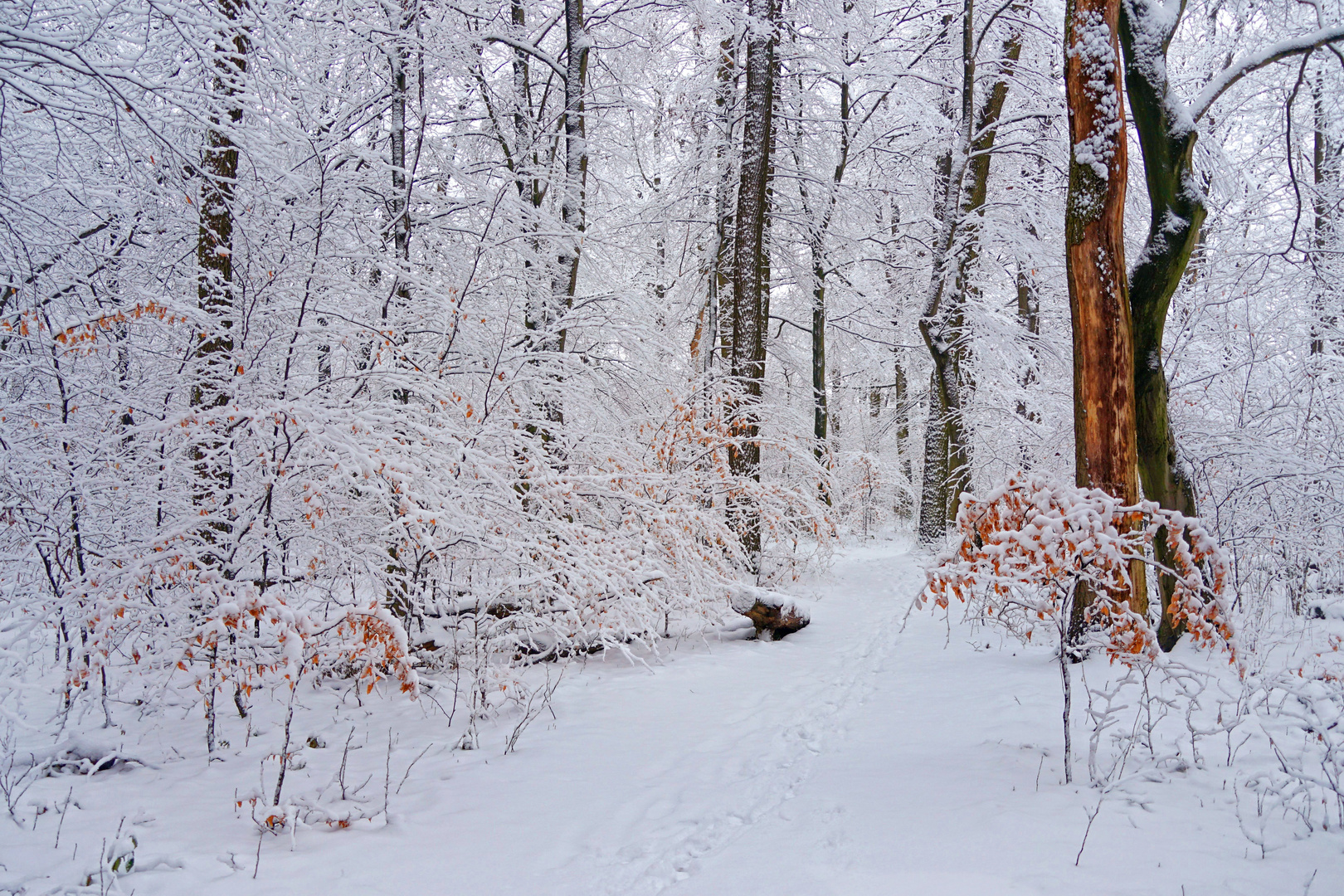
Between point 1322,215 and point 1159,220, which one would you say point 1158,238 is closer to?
point 1159,220

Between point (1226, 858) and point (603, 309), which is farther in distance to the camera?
point (603, 309)

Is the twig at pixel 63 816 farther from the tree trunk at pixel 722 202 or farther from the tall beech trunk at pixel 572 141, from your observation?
the tree trunk at pixel 722 202

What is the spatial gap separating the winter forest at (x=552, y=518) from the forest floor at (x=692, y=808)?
3 centimetres

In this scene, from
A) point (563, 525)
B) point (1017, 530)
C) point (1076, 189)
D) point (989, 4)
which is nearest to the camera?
point (1017, 530)

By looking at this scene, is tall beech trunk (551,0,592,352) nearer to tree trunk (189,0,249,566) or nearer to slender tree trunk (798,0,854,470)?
tree trunk (189,0,249,566)

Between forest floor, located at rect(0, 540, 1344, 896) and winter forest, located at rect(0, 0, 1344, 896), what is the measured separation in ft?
0.09

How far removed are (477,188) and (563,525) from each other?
12.9ft

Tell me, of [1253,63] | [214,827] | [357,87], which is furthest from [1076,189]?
[214,827]

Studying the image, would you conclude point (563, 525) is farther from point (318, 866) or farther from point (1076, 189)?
point (1076, 189)

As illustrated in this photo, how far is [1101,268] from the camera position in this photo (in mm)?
5223

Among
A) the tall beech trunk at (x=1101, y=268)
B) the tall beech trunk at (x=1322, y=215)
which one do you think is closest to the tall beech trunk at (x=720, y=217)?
the tall beech trunk at (x=1101, y=268)

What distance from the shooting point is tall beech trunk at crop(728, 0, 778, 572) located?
9.12m

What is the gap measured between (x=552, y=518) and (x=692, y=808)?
2.52 meters

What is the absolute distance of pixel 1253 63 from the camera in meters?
5.05
